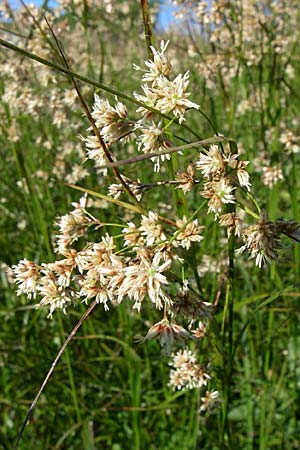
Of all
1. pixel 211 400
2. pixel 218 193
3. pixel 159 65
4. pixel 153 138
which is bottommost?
pixel 211 400

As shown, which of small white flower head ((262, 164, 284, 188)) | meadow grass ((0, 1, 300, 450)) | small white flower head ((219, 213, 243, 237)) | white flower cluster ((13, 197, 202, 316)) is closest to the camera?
white flower cluster ((13, 197, 202, 316))

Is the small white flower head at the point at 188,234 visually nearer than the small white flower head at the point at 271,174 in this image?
Yes

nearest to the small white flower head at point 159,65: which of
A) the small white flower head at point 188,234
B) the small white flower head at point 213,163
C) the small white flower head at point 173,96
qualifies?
the small white flower head at point 173,96

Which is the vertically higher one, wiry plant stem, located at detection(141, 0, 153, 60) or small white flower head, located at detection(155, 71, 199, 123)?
wiry plant stem, located at detection(141, 0, 153, 60)

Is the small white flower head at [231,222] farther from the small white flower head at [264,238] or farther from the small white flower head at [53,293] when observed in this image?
the small white flower head at [53,293]

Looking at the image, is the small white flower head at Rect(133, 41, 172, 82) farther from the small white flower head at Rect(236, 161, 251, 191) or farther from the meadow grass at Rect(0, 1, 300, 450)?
the meadow grass at Rect(0, 1, 300, 450)

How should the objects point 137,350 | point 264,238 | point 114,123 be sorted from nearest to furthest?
1. point 264,238
2. point 114,123
3. point 137,350

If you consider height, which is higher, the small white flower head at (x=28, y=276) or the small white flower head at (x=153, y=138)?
the small white flower head at (x=153, y=138)

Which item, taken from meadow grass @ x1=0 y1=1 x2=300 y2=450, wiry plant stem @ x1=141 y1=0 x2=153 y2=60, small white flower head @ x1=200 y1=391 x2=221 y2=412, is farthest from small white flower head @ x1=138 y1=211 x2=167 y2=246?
meadow grass @ x1=0 y1=1 x2=300 y2=450

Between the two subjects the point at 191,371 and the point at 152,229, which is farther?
the point at 191,371

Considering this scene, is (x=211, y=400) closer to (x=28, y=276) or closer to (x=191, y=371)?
(x=191, y=371)


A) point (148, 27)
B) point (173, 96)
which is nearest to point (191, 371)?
point (173, 96)
